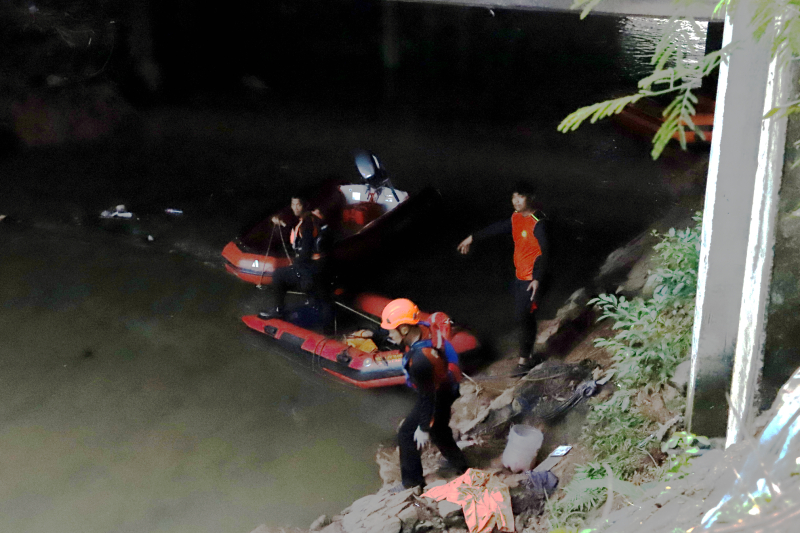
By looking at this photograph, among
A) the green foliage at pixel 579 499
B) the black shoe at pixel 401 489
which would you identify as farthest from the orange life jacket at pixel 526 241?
the black shoe at pixel 401 489

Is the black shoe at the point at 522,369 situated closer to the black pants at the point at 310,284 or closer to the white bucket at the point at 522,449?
the white bucket at the point at 522,449

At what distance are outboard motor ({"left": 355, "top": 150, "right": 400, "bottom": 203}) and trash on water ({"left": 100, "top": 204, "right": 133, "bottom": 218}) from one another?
12.2 feet

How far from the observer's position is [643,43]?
744 inches

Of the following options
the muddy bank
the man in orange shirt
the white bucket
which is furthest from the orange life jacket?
the white bucket

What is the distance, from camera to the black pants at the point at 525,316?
5.66 meters

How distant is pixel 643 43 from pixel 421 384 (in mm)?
17628

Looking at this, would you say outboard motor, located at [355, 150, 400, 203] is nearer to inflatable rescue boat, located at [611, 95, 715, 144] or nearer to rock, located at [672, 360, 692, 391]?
rock, located at [672, 360, 692, 391]

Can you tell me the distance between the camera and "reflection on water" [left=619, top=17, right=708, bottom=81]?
15.3m

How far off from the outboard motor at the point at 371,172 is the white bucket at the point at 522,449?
4110 mm

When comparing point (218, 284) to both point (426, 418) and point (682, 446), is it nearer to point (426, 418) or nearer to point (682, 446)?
point (426, 418)

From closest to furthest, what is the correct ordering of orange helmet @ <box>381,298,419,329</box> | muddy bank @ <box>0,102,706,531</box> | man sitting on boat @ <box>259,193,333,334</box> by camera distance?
orange helmet @ <box>381,298,419,329</box>, muddy bank @ <box>0,102,706,531</box>, man sitting on boat @ <box>259,193,333,334</box>

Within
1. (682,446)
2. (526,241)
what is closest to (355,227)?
(526,241)

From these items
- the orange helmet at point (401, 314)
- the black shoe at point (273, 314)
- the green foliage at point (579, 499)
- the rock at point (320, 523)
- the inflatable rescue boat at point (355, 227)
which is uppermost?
the orange helmet at point (401, 314)

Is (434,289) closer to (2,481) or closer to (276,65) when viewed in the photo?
(2,481)
